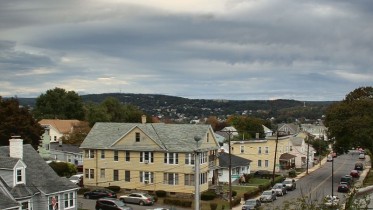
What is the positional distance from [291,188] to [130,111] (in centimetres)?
7509

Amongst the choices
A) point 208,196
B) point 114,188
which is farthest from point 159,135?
point 208,196

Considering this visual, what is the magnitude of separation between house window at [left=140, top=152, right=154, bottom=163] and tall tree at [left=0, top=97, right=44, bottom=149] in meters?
17.8

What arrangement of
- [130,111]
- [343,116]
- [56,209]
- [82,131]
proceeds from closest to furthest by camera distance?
[56,209], [343,116], [82,131], [130,111]

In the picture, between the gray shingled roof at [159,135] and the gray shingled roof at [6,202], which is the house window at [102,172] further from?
the gray shingled roof at [6,202]

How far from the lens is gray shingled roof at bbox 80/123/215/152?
65125mm

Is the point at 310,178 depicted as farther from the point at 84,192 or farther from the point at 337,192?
the point at 84,192

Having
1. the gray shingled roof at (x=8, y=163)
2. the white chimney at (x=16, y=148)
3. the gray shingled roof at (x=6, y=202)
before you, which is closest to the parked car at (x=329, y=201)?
the gray shingled roof at (x=6, y=202)

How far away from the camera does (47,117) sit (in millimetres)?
149250

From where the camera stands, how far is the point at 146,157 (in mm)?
66312

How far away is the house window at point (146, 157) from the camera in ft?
217

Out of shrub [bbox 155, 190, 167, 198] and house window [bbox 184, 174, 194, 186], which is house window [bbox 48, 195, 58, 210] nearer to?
shrub [bbox 155, 190, 167, 198]

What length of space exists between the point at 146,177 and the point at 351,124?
32.8m

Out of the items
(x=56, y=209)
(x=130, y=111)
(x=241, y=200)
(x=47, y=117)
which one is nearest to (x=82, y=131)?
(x=130, y=111)

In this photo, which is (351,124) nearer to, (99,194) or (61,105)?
Result: (99,194)
